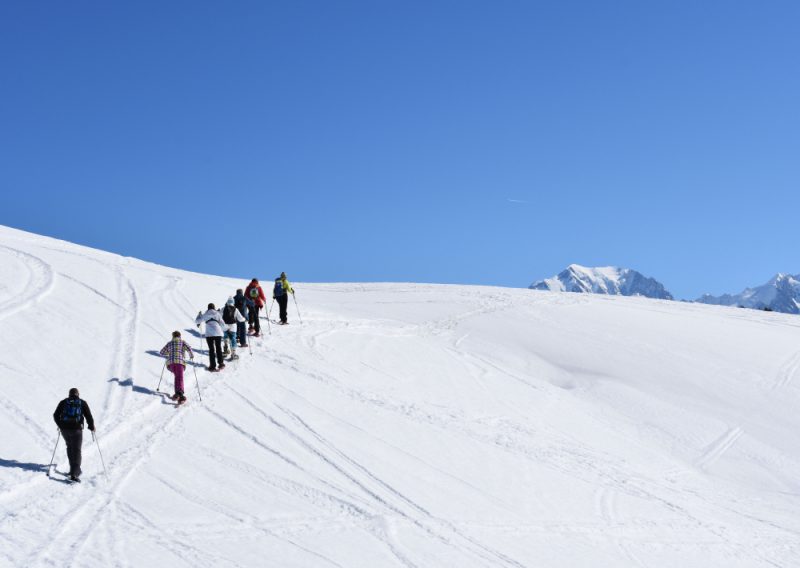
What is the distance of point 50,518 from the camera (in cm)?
1127

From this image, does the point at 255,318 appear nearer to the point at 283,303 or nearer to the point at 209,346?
the point at 283,303

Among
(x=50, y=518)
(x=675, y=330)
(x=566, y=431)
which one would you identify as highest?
(x=675, y=330)

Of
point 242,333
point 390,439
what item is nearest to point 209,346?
point 242,333

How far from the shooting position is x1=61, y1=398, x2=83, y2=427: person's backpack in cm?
1296

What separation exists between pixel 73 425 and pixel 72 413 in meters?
0.23

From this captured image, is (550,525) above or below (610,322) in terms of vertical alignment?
below

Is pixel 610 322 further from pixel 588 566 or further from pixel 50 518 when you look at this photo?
pixel 50 518

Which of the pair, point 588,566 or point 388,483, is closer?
point 588,566

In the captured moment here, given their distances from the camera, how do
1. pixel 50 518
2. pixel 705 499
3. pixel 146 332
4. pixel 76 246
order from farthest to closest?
1. pixel 76 246
2. pixel 146 332
3. pixel 705 499
4. pixel 50 518

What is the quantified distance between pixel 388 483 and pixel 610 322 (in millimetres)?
21708

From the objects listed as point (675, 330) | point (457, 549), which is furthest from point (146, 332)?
point (675, 330)

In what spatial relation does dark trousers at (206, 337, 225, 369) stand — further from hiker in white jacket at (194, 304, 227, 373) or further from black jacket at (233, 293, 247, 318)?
black jacket at (233, 293, 247, 318)

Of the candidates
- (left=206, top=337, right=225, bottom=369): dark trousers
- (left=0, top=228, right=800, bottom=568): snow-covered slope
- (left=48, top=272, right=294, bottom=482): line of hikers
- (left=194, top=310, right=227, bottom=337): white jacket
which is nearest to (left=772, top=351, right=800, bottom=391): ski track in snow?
(left=0, top=228, right=800, bottom=568): snow-covered slope

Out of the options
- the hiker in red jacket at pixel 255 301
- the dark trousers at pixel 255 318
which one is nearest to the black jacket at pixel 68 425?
the hiker in red jacket at pixel 255 301
